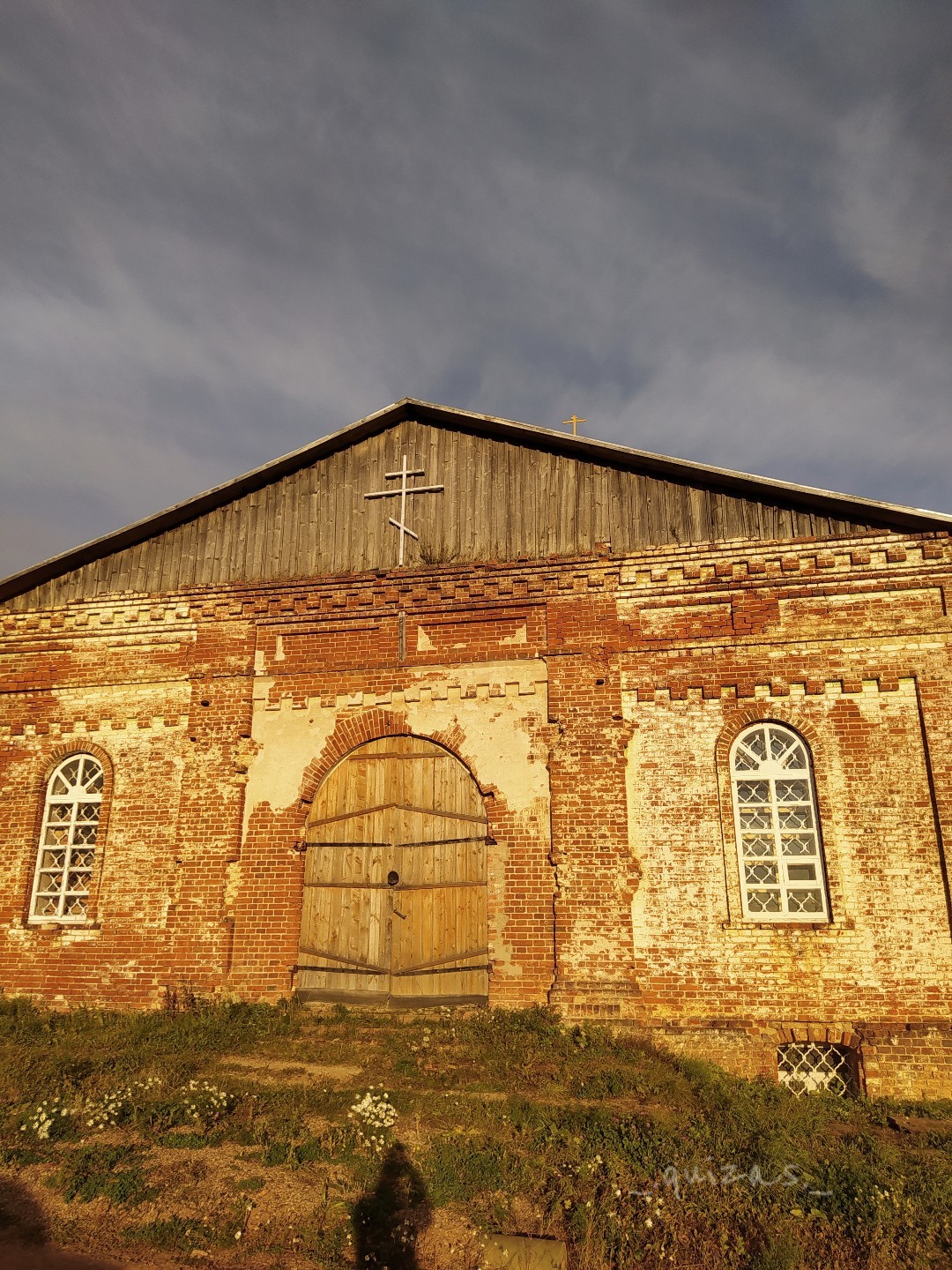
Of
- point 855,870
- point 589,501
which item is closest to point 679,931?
point 855,870

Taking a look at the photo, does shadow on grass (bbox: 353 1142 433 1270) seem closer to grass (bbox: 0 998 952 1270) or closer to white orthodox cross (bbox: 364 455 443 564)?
grass (bbox: 0 998 952 1270)

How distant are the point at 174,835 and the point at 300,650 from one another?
2.64m

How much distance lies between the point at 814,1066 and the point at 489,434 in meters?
7.78

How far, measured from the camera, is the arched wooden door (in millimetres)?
8809

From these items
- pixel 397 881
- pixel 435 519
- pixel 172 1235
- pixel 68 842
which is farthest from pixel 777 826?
pixel 68 842

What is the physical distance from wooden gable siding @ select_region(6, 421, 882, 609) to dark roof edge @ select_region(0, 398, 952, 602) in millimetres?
88

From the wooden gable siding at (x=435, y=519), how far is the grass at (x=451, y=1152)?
528 centimetres

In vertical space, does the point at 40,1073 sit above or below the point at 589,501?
below

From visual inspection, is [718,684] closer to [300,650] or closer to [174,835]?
[300,650]

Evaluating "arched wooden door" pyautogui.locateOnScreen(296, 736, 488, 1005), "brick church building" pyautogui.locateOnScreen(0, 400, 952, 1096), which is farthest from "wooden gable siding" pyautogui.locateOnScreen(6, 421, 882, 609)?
"arched wooden door" pyautogui.locateOnScreen(296, 736, 488, 1005)

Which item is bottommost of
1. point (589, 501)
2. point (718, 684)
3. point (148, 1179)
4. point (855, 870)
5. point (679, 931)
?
point (148, 1179)

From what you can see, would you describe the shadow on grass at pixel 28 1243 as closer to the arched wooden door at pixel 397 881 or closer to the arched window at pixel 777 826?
the arched wooden door at pixel 397 881

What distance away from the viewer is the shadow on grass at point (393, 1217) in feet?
17.1

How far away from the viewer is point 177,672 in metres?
10.4
